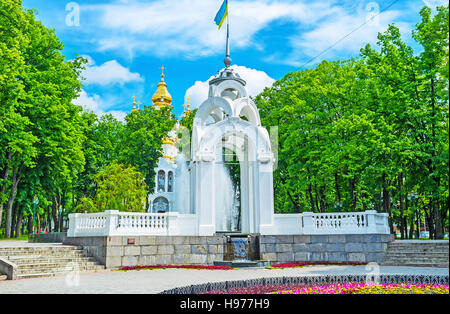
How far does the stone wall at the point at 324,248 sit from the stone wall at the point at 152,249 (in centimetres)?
264

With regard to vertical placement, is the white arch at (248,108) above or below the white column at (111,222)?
above

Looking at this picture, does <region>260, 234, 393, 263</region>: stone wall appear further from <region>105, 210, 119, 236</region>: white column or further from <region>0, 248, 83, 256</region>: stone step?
<region>0, 248, 83, 256</region>: stone step

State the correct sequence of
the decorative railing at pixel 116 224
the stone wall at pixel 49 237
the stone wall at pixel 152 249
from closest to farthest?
the stone wall at pixel 152 249, the decorative railing at pixel 116 224, the stone wall at pixel 49 237

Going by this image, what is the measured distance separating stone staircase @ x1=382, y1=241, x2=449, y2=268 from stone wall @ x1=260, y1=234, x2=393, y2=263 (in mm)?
401

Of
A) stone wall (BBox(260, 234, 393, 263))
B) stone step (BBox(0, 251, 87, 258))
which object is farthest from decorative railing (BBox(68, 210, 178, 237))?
stone wall (BBox(260, 234, 393, 263))

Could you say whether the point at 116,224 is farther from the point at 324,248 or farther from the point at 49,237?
the point at 324,248

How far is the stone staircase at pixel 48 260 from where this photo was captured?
46.9ft

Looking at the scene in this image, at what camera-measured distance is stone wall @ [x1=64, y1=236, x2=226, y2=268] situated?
17109mm

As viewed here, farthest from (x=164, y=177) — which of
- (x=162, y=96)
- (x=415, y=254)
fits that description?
(x=415, y=254)

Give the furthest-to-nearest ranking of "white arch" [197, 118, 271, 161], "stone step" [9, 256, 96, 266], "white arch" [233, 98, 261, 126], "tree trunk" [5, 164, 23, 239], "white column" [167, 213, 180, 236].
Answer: "tree trunk" [5, 164, 23, 239], "white arch" [233, 98, 261, 126], "white arch" [197, 118, 271, 161], "white column" [167, 213, 180, 236], "stone step" [9, 256, 96, 266]

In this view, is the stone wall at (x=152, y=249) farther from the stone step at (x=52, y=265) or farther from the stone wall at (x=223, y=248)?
the stone step at (x=52, y=265)

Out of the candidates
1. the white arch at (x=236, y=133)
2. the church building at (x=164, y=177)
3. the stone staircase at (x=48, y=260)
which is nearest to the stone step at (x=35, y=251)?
the stone staircase at (x=48, y=260)

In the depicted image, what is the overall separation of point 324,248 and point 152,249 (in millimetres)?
8322
